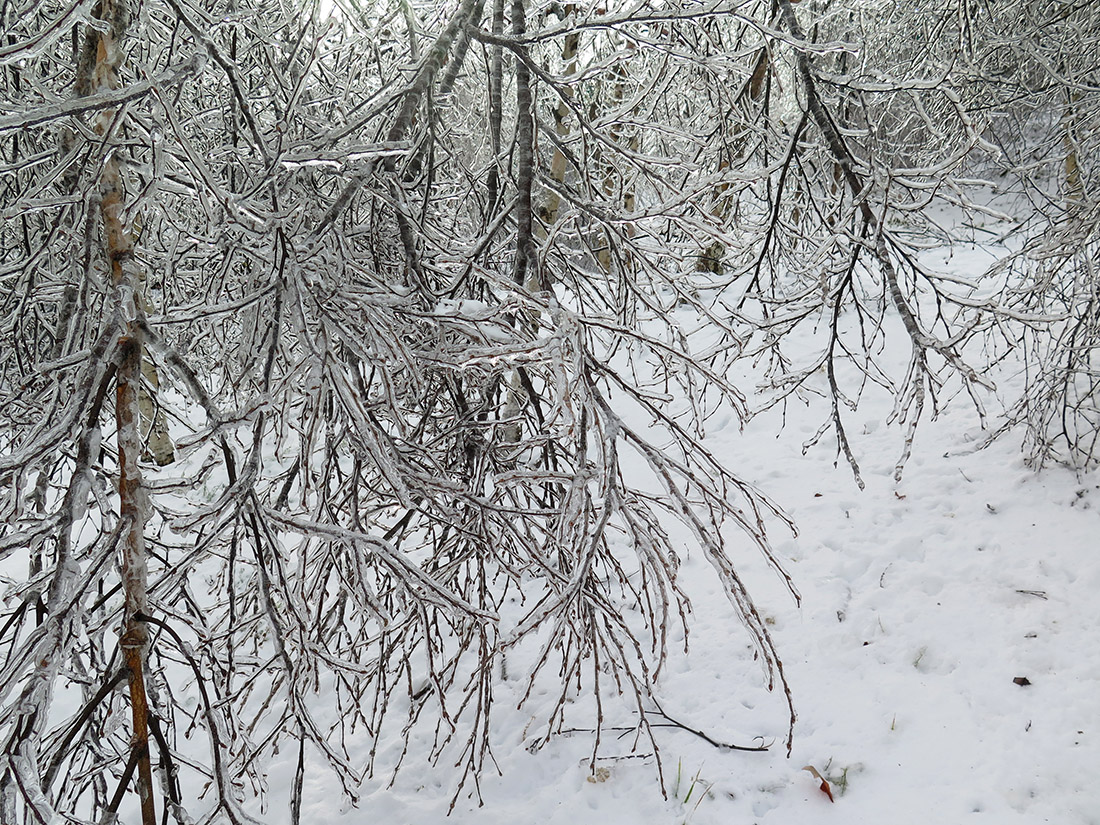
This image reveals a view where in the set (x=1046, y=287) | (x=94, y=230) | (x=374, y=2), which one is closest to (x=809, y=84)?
(x=374, y=2)

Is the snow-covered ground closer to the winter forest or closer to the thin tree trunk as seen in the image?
the winter forest

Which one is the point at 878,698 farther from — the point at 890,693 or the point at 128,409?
the point at 128,409

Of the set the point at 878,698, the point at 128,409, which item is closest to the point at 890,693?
the point at 878,698

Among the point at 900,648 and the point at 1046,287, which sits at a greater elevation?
the point at 1046,287

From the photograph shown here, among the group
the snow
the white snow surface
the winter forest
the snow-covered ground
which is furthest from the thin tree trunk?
the snow-covered ground

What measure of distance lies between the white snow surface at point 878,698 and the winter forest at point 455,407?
0.08ft

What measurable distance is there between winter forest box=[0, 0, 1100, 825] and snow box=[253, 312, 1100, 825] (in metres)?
→ 0.02

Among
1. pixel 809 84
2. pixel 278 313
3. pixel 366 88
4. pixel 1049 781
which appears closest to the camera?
pixel 278 313

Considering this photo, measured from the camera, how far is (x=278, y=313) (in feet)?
4.45

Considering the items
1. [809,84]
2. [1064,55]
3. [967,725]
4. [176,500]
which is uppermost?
[1064,55]

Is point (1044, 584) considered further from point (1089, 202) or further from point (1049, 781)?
point (1089, 202)

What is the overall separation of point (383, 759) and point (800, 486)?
3334 millimetres

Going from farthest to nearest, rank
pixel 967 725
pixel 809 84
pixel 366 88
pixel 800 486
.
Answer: pixel 800 486 → pixel 366 88 → pixel 967 725 → pixel 809 84

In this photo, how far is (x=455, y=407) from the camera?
2.00 m
